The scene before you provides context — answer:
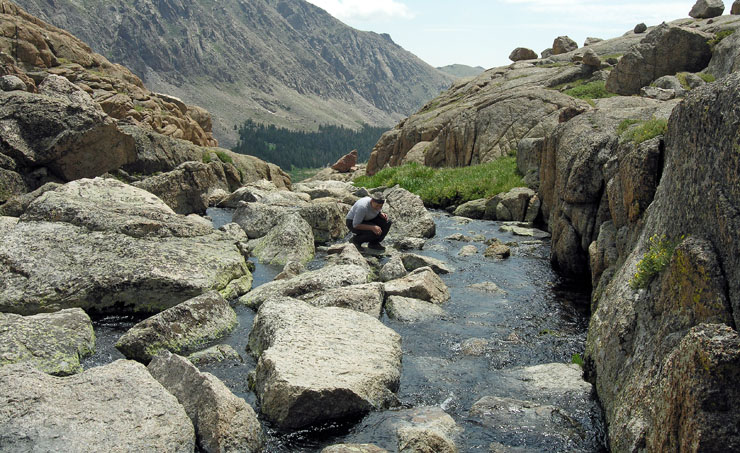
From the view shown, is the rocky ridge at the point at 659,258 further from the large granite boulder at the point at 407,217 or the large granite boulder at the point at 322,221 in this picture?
the large granite boulder at the point at 322,221

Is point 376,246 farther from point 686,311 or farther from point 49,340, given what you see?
point 686,311

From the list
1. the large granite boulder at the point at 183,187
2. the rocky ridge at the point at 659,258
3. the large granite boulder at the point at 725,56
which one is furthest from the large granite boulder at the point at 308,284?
the large granite boulder at the point at 725,56

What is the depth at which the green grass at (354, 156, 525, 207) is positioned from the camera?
116 ft

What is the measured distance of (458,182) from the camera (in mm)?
37906

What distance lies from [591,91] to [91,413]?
5297 cm

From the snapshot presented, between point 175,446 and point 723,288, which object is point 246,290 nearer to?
point 175,446

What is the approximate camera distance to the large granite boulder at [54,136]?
28.3m

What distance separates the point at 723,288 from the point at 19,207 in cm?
2371

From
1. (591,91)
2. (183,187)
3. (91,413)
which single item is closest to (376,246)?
(183,187)

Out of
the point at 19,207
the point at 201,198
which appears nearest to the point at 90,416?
the point at 19,207

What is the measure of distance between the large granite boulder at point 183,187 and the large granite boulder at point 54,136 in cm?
385

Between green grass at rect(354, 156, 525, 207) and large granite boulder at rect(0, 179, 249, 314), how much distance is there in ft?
66.0

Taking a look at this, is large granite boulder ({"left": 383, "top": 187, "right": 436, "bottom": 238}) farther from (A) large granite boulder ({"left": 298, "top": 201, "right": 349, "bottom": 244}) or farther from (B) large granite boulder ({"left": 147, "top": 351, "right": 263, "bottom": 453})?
(B) large granite boulder ({"left": 147, "top": 351, "right": 263, "bottom": 453})

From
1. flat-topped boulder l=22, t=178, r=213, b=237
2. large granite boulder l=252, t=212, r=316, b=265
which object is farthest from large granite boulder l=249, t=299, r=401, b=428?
large granite boulder l=252, t=212, r=316, b=265
